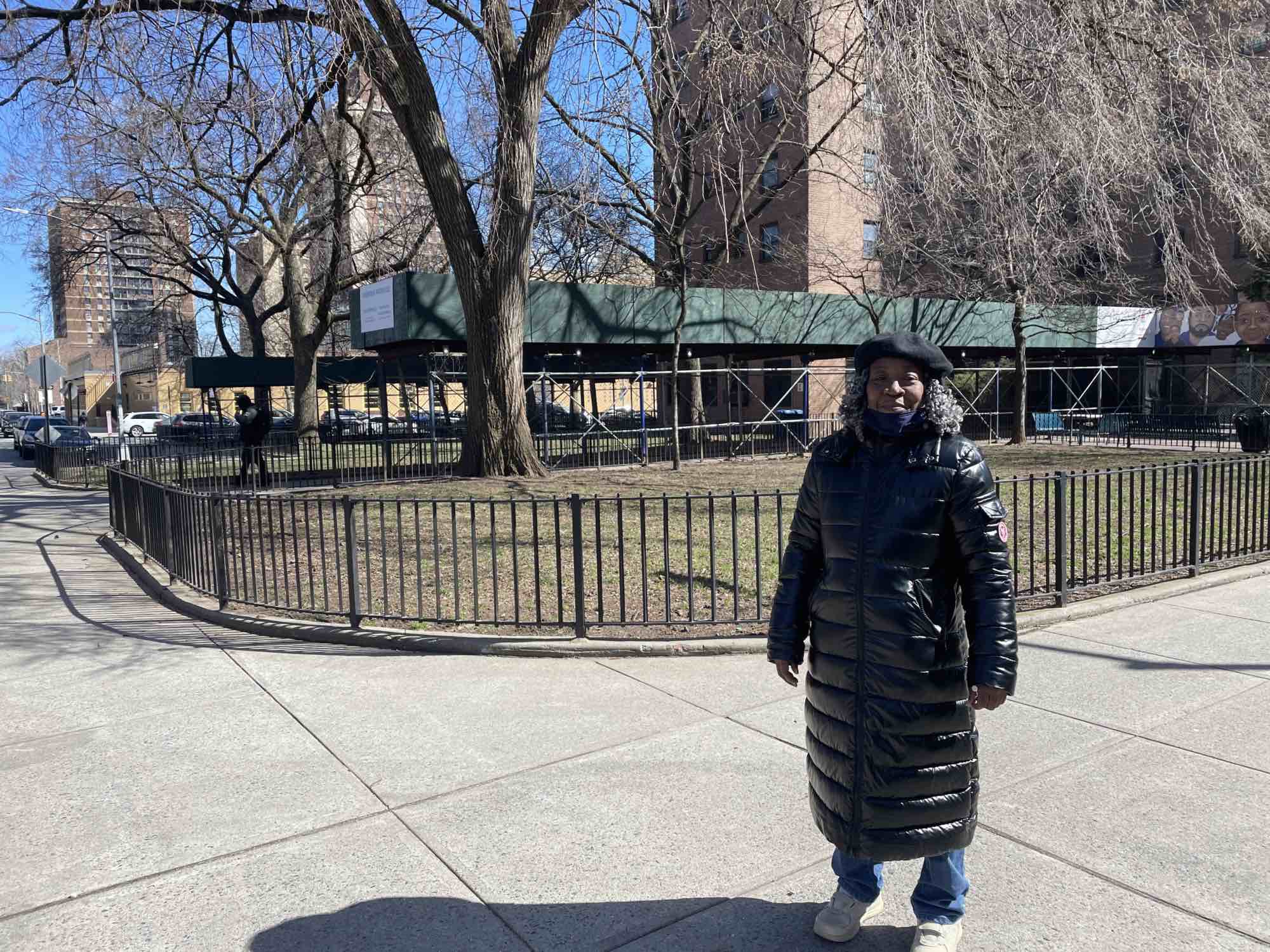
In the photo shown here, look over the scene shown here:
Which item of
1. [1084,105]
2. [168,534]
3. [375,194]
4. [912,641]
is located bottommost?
[168,534]

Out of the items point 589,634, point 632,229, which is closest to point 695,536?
point 589,634

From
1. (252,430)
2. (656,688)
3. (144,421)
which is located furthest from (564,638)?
(144,421)

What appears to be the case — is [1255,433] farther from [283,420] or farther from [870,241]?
[283,420]

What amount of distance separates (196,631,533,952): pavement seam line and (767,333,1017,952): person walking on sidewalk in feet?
3.75

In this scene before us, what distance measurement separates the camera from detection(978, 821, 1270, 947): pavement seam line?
2.97 m

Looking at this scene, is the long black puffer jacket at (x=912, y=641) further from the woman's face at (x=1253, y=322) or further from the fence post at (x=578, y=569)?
the woman's face at (x=1253, y=322)

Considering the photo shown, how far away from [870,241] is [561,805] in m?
26.1

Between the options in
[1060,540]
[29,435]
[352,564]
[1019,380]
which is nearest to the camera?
[352,564]

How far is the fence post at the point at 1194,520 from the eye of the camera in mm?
7875

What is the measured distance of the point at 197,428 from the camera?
35000 millimetres

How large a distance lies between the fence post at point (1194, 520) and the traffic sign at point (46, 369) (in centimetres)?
2456

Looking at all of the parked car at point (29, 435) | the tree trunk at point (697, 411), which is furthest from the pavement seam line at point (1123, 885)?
the parked car at point (29, 435)

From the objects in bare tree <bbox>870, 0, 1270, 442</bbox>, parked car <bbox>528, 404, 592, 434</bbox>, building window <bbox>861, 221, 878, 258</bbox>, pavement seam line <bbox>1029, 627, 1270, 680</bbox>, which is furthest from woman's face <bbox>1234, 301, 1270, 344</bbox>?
pavement seam line <bbox>1029, 627, 1270, 680</bbox>

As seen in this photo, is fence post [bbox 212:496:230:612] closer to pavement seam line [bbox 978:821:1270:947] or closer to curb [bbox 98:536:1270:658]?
curb [bbox 98:536:1270:658]
